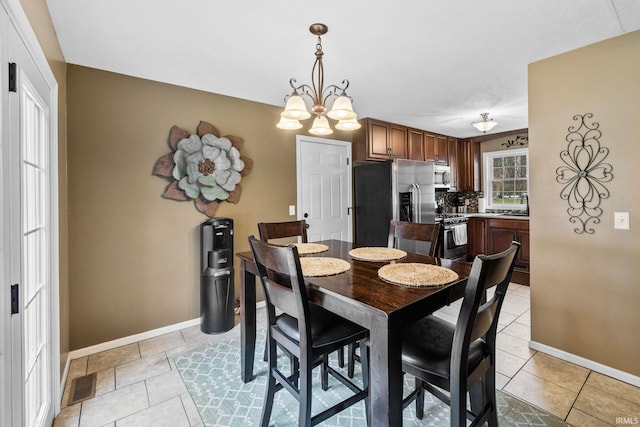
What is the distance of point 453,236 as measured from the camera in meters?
4.36

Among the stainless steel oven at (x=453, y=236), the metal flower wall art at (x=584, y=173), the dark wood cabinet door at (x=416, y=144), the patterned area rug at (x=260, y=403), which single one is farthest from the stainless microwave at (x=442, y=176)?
the patterned area rug at (x=260, y=403)

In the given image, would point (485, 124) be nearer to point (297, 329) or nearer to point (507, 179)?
point (507, 179)

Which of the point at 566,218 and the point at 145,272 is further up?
the point at 566,218

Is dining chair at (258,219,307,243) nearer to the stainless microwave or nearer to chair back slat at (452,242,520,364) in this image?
chair back slat at (452,242,520,364)

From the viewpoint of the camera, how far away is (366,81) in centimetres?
273

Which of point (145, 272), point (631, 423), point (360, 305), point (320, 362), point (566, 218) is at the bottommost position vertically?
point (631, 423)

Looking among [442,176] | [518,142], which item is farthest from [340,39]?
[518,142]

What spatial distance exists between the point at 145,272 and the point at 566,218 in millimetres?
3515

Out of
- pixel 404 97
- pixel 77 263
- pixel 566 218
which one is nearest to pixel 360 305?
pixel 566 218

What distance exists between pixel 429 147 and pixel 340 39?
122 inches

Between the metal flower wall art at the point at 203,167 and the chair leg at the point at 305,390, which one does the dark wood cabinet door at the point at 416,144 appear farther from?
the chair leg at the point at 305,390

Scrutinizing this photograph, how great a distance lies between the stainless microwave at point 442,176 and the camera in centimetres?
457

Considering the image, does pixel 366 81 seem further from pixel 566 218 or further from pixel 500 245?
pixel 500 245

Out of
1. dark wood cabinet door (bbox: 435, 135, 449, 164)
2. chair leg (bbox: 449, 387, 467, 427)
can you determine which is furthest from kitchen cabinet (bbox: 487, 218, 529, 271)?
chair leg (bbox: 449, 387, 467, 427)
